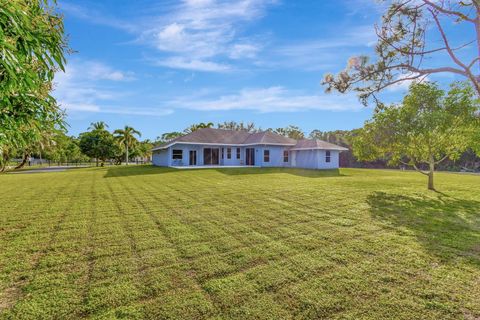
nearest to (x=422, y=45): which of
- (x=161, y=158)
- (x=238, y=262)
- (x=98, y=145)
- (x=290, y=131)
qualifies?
(x=238, y=262)

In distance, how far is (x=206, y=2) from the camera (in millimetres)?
10273

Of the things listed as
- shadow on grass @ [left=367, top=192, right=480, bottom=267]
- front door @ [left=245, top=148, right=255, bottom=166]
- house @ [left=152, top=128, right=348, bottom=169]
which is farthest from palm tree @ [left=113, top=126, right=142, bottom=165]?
shadow on grass @ [left=367, top=192, right=480, bottom=267]

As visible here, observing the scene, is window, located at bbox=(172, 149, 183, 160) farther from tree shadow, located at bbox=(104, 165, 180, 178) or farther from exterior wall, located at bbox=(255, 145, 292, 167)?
exterior wall, located at bbox=(255, 145, 292, 167)

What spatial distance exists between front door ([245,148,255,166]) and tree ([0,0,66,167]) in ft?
82.6

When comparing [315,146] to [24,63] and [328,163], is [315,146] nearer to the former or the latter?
[328,163]

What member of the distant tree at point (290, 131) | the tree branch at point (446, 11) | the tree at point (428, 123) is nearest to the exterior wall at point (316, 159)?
the tree at point (428, 123)

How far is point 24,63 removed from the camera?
109 inches

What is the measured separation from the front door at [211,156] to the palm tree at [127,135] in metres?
21.5

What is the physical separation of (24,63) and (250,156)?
26.6m

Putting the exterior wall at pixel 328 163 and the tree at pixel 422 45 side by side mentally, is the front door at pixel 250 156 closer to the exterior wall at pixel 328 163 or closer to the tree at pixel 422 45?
the exterior wall at pixel 328 163

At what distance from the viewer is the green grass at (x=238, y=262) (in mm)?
2949

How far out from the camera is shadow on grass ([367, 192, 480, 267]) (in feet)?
15.8

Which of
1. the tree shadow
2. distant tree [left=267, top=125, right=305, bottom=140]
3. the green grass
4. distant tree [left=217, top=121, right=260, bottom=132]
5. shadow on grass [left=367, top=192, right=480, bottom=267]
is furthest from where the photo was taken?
distant tree [left=217, top=121, right=260, bottom=132]

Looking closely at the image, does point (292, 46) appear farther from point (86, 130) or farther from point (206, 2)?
point (86, 130)
